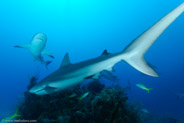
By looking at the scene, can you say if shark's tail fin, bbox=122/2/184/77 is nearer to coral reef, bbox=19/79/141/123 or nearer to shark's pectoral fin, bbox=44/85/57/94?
shark's pectoral fin, bbox=44/85/57/94

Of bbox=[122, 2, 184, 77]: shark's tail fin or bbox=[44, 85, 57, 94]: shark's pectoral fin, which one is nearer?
bbox=[122, 2, 184, 77]: shark's tail fin

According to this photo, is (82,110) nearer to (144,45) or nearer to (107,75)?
(144,45)

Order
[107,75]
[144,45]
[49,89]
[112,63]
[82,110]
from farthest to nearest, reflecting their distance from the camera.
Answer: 1. [107,75]
2. [82,110]
3. [49,89]
4. [112,63]
5. [144,45]

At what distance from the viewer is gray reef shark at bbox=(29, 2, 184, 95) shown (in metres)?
2.71

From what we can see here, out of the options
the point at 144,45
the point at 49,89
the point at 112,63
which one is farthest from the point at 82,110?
the point at 144,45

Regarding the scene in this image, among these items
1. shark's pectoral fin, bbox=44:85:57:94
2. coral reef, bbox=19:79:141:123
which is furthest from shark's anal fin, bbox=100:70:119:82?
shark's pectoral fin, bbox=44:85:57:94

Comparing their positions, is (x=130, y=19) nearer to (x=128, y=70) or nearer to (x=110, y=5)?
(x=110, y=5)

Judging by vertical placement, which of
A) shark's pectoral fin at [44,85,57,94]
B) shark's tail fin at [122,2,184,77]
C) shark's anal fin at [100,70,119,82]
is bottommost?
shark's tail fin at [122,2,184,77]

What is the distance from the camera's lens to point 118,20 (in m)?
84.4

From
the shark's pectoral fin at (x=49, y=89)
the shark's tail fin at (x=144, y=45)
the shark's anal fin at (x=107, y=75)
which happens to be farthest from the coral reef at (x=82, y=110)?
the shark's anal fin at (x=107, y=75)

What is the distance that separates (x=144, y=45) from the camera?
10.3ft

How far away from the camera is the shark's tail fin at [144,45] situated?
2.62 metres

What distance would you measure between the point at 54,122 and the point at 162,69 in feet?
399

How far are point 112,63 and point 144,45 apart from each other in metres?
0.84
